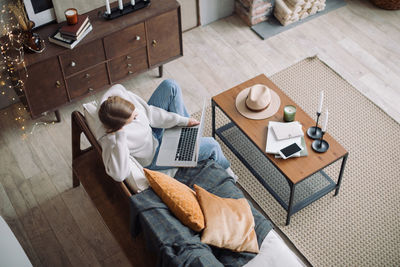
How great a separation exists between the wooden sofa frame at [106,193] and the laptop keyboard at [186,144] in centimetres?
39

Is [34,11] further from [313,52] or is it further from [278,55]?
[313,52]

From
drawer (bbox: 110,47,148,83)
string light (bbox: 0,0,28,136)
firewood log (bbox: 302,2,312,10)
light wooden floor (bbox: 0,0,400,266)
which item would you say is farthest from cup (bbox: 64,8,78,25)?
firewood log (bbox: 302,2,312,10)

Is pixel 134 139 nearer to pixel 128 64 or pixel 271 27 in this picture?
pixel 128 64

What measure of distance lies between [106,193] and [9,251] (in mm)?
558

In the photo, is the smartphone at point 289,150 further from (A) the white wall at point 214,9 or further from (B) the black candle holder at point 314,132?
(A) the white wall at point 214,9

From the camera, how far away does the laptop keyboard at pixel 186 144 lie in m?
2.69

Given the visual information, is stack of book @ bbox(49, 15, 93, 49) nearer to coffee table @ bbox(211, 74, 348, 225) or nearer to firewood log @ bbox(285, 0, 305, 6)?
coffee table @ bbox(211, 74, 348, 225)

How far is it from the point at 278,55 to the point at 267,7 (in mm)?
480

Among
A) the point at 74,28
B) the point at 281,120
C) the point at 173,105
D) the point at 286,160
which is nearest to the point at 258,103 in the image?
the point at 281,120

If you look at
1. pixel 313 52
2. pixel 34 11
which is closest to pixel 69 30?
pixel 34 11

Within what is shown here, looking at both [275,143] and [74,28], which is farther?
[74,28]

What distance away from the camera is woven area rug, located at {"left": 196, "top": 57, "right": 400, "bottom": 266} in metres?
2.81

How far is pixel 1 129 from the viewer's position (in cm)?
349

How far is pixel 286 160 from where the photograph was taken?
2.76 meters
